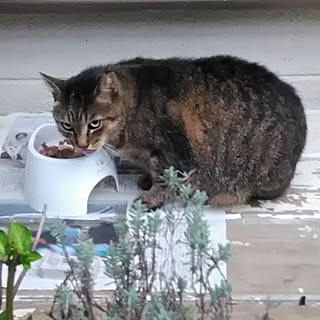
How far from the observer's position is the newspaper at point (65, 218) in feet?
5.13

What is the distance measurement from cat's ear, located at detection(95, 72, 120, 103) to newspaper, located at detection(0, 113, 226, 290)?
198mm

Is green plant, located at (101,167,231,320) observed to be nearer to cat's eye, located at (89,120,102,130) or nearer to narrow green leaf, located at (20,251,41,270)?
narrow green leaf, located at (20,251,41,270)

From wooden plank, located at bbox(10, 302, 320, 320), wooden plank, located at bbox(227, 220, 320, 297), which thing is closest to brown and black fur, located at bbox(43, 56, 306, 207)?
wooden plank, located at bbox(227, 220, 320, 297)

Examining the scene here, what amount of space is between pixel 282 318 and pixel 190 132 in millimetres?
512

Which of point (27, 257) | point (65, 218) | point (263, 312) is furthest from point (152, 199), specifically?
point (27, 257)

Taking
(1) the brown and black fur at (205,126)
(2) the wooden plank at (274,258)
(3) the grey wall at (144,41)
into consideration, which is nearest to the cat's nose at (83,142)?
(1) the brown and black fur at (205,126)

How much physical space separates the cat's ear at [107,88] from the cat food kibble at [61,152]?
135mm

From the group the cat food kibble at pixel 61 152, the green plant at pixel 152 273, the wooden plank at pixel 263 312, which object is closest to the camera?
the green plant at pixel 152 273

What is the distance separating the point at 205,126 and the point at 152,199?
17cm

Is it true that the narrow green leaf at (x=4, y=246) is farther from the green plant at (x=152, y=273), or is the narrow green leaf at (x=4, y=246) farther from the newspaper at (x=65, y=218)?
the newspaper at (x=65, y=218)

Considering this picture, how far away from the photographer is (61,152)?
72.9 inches

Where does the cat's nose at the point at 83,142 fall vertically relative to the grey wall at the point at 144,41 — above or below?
below

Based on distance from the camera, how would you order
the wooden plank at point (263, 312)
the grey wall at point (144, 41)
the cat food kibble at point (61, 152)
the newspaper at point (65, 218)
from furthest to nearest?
1. the grey wall at point (144, 41)
2. the cat food kibble at point (61, 152)
3. the newspaper at point (65, 218)
4. the wooden plank at point (263, 312)

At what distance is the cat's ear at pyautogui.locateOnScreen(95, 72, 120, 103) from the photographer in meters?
1.72
